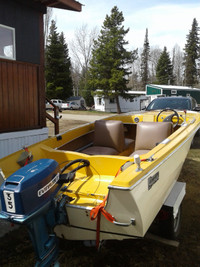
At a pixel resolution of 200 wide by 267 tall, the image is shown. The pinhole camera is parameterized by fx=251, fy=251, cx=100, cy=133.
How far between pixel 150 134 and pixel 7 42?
12.6 ft

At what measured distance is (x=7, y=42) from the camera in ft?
18.2

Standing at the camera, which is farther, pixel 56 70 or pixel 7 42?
pixel 56 70

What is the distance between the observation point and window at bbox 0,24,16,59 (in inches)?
213

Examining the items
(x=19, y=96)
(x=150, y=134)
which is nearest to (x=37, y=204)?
(x=150, y=134)

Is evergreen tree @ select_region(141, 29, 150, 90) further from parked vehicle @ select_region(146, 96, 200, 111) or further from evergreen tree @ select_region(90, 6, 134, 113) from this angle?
parked vehicle @ select_region(146, 96, 200, 111)

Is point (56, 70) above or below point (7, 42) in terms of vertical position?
above

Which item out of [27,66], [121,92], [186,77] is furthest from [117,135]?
[186,77]

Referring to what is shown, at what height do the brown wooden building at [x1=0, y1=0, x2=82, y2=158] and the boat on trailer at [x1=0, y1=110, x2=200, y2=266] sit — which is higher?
the brown wooden building at [x1=0, y1=0, x2=82, y2=158]

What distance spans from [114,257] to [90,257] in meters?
0.25

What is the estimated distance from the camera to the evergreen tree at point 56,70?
101 feet

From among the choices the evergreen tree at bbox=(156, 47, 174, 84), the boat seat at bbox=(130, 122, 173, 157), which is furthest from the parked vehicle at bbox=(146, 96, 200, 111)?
the evergreen tree at bbox=(156, 47, 174, 84)

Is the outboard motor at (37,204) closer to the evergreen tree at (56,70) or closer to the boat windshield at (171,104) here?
the boat windshield at (171,104)

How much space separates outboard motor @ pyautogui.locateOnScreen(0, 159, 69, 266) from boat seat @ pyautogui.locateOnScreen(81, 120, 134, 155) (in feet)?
6.18

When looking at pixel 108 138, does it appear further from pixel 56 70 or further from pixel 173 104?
pixel 56 70
